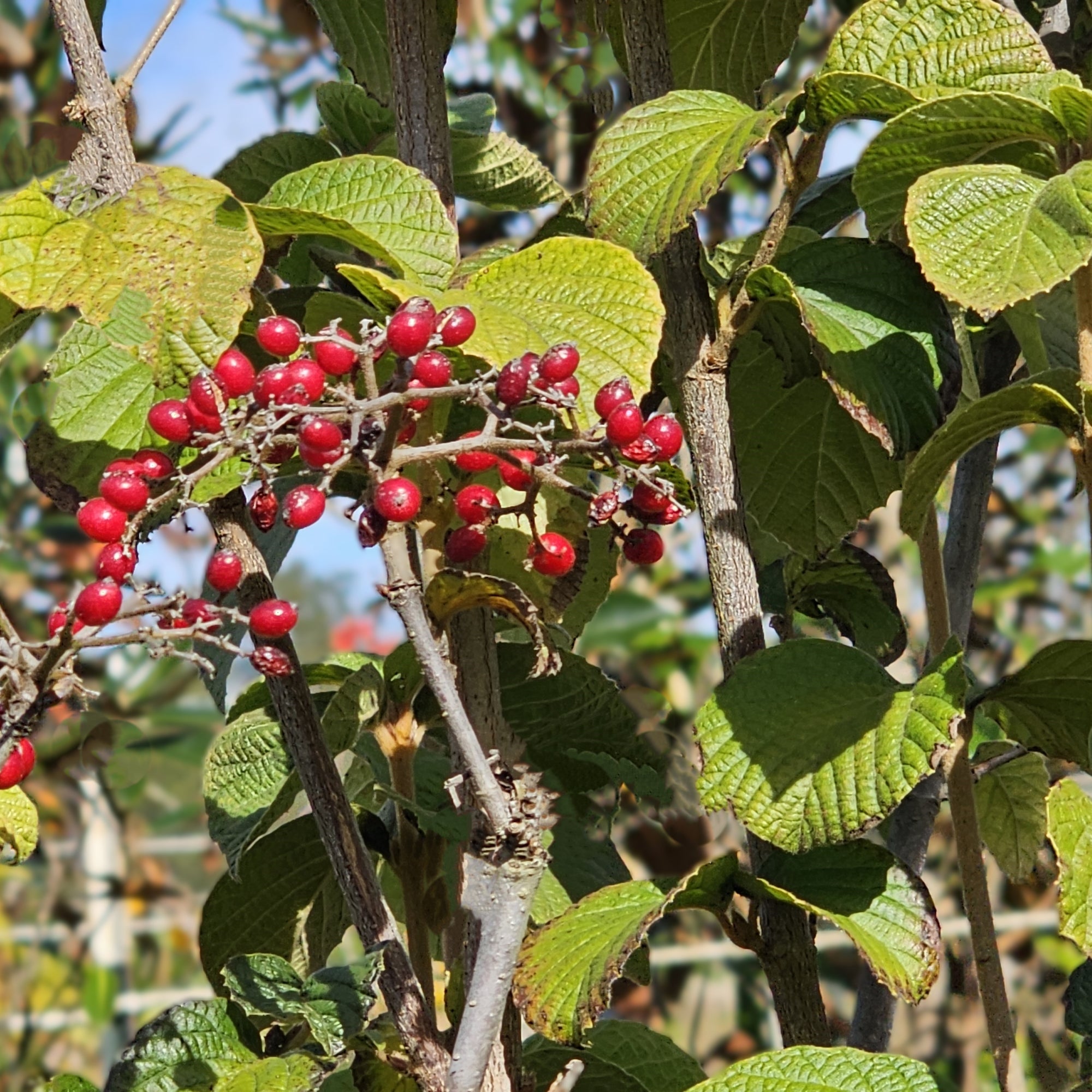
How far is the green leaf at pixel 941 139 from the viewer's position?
51 cm

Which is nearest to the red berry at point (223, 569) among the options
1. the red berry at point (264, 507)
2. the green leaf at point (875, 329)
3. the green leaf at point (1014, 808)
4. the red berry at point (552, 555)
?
the red berry at point (264, 507)

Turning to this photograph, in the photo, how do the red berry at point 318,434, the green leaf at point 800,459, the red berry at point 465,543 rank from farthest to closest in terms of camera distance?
the green leaf at point 800,459 → the red berry at point 465,543 → the red berry at point 318,434

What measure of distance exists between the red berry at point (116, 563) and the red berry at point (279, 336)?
0.08m

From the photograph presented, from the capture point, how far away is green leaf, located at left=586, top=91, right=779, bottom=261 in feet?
1.80

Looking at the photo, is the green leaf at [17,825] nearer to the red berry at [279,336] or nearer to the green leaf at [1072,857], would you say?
the red berry at [279,336]

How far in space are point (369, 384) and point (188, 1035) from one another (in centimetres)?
30

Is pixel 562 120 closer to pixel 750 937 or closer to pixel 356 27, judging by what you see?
pixel 356 27

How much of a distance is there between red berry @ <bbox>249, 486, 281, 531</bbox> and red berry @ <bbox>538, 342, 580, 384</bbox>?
0.10m

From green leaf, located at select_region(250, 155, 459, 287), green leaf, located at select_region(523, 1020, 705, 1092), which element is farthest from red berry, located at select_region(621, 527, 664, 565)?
green leaf, located at select_region(523, 1020, 705, 1092)

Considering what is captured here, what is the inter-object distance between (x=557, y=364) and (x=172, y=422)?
125 mm

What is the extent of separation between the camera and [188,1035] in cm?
60

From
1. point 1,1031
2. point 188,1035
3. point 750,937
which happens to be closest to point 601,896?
point 750,937

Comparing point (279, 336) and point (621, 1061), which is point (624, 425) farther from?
point (621, 1061)

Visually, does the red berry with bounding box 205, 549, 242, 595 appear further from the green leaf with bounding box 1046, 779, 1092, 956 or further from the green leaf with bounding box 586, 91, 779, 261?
the green leaf with bounding box 1046, 779, 1092, 956
